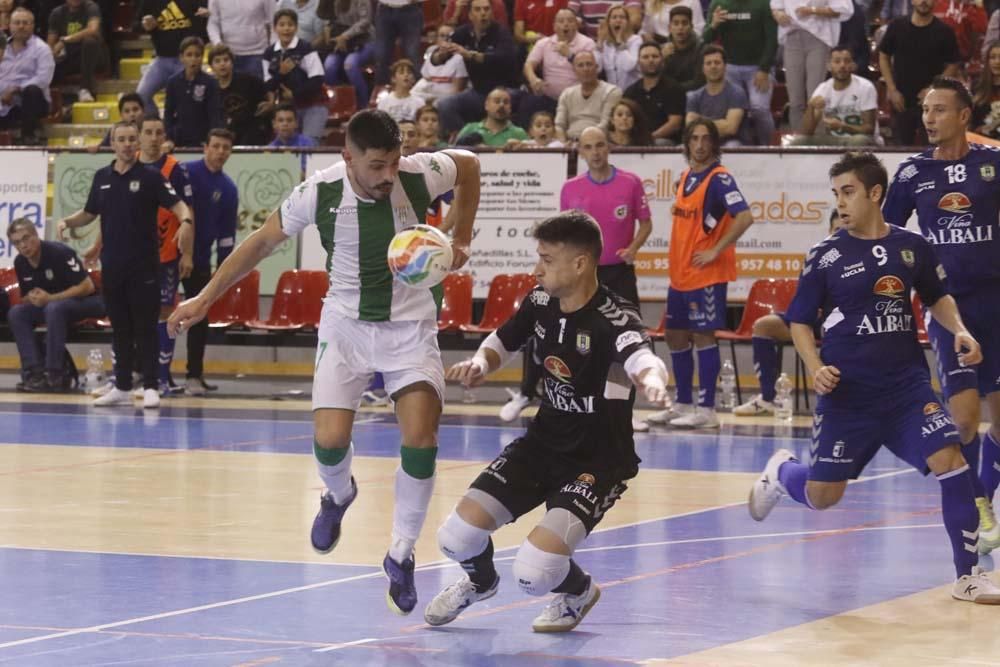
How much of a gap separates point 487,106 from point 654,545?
1059 cm

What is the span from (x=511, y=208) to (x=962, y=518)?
11.0 meters

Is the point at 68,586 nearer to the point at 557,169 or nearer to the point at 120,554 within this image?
the point at 120,554

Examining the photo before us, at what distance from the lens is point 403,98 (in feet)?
64.4

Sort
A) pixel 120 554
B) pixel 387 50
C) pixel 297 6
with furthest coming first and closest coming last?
pixel 297 6 < pixel 387 50 < pixel 120 554

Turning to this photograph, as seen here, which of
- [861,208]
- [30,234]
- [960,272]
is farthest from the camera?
[30,234]

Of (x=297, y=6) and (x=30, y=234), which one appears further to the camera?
(x=297, y=6)

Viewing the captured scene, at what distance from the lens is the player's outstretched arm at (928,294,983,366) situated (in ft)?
24.2

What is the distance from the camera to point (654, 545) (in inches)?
335

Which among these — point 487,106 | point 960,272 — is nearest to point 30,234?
point 487,106

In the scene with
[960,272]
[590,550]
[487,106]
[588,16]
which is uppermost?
[588,16]

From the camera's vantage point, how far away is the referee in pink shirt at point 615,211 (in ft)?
48.7

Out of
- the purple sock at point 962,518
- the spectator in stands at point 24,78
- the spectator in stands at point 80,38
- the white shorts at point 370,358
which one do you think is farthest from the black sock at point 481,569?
the spectator in stands at point 80,38

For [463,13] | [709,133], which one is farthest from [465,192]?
[463,13]

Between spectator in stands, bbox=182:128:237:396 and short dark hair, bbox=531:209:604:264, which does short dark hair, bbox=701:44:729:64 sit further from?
short dark hair, bbox=531:209:604:264
